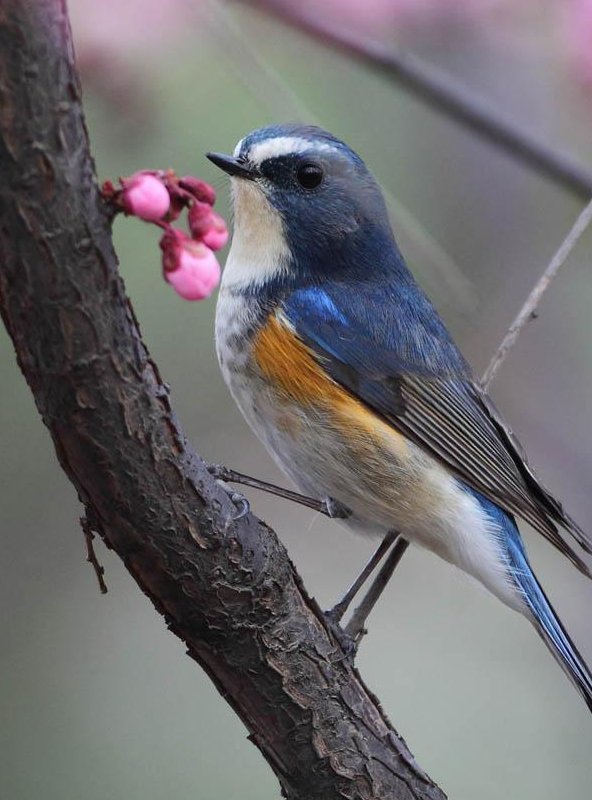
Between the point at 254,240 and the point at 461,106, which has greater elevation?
the point at 461,106

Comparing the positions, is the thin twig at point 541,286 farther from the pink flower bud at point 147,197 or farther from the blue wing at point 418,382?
the pink flower bud at point 147,197

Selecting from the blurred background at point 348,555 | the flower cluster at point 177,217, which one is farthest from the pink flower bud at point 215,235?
the blurred background at point 348,555

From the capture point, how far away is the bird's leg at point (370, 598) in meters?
2.73

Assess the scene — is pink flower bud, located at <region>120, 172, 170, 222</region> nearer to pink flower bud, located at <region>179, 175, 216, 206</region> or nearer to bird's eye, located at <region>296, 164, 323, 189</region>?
pink flower bud, located at <region>179, 175, 216, 206</region>

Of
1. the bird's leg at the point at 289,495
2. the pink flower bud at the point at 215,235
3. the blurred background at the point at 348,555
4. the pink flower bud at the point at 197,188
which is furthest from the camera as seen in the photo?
the blurred background at the point at 348,555

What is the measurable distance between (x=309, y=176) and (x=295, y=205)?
9cm

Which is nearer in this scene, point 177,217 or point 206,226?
point 177,217

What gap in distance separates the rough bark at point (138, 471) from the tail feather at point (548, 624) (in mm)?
531

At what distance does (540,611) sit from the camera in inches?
118

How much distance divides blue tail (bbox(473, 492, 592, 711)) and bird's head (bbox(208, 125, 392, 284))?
2.67ft

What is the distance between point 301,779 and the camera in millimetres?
2438

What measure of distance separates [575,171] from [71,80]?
1.78m

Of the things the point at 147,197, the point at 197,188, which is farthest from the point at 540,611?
the point at 147,197

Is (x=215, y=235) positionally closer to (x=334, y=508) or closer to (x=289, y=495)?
(x=289, y=495)
